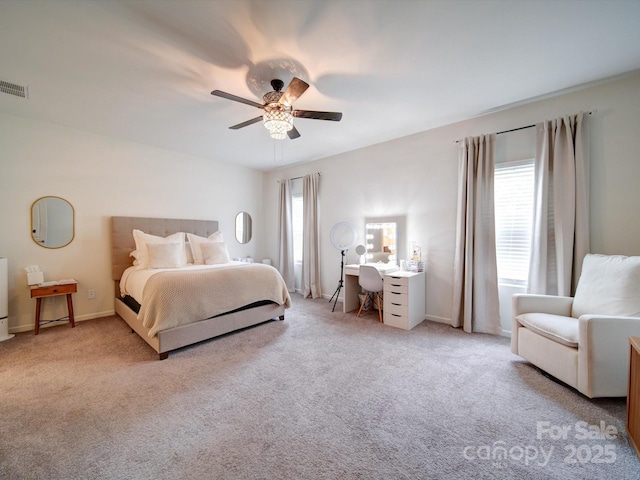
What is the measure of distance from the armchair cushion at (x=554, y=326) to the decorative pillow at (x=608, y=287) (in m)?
0.19

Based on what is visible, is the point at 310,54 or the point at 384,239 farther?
the point at 384,239

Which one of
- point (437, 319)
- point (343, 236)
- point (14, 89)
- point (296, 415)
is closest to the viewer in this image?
point (296, 415)

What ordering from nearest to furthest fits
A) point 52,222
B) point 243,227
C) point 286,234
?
1. point 52,222
2. point 286,234
3. point 243,227

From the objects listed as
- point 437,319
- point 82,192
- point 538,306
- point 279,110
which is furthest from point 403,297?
point 82,192

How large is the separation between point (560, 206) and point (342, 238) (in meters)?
2.81

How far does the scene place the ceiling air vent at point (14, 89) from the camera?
2.38m

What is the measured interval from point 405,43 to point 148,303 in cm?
319

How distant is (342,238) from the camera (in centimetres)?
442

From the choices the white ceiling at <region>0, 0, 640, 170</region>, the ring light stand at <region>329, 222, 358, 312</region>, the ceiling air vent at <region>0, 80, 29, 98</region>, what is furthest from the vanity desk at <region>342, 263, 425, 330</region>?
the ceiling air vent at <region>0, 80, 29, 98</region>

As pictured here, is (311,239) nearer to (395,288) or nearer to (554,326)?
(395,288)

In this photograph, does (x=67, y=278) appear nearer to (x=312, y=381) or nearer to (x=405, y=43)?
(x=312, y=381)

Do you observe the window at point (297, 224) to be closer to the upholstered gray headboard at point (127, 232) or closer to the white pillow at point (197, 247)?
the white pillow at point (197, 247)

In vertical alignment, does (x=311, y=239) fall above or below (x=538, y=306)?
above

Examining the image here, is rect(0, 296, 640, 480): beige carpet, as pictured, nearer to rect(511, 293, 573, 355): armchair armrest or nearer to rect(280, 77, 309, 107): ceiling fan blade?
rect(511, 293, 573, 355): armchair armrest
